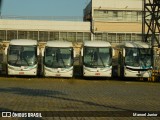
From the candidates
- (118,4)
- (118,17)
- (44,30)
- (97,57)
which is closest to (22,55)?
(97,57)

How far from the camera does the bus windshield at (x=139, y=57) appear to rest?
39.0 m

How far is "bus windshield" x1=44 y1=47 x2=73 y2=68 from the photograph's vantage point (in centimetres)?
3834

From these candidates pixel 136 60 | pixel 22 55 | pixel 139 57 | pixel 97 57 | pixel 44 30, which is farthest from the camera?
pixel 44 30

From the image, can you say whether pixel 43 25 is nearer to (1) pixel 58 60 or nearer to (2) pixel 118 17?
(2) pixel 118 17

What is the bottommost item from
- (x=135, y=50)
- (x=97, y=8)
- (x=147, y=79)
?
(x=147, y=79)

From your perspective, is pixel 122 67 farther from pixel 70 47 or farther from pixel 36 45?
pixel 36 45

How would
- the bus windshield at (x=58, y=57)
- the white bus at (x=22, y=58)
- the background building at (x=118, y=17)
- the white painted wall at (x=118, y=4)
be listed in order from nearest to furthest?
the white bus at (x=22, y=58)
the bus windshield at (x=58, y=57)
the background building at (x=118, y=17)
the white painted wall at (x=118, y=4)

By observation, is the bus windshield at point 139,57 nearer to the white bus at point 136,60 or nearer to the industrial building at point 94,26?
the white bus at point 136,60

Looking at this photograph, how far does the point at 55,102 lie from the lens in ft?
59.6

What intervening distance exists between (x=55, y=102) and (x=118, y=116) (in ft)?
14.8

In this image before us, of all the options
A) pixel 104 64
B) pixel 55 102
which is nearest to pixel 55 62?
pixel 104 64

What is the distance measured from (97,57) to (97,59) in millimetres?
187

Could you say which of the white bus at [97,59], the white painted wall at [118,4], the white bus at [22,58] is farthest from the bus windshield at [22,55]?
the white painted wall at [118,4]

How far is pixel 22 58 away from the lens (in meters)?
38.3
